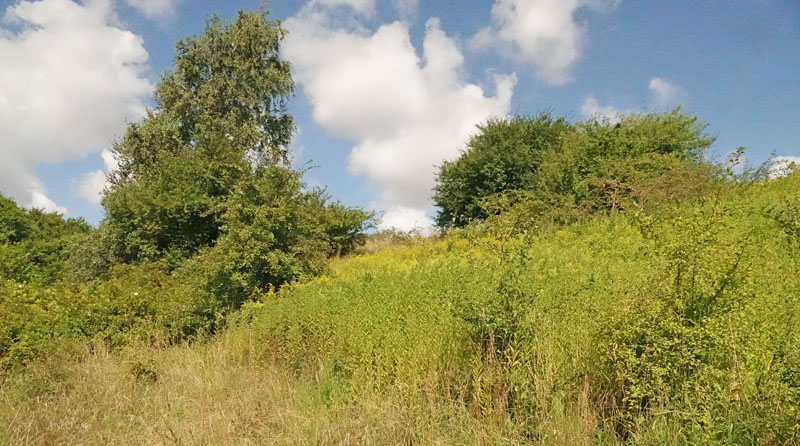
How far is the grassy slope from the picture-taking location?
104 inches

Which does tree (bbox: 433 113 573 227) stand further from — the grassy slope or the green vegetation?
the grassy slope

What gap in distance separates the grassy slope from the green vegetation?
2 cm

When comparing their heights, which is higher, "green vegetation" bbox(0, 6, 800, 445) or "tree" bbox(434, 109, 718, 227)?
"tree" bbox(434, 109, 718, 227)

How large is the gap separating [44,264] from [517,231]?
27489mm

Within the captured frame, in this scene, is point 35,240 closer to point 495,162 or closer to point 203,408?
point 495,162

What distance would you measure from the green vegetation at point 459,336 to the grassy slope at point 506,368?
20 millimetres

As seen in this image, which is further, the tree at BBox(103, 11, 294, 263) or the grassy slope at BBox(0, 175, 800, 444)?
the tree at BBox(103, 11, 294, 263)

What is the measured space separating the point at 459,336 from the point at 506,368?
0.63 meters

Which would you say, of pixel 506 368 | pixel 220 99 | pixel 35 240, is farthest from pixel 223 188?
pixel 35 240

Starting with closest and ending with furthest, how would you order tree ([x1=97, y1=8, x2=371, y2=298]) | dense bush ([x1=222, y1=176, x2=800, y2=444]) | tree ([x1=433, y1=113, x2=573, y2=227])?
1. dense bush ([x1=222, y1=176, x2=800, y2=444])
2. tree ([x1=97, y1=8, x2=371, y2=298])
3. tree ([x1=433, y1=113, x2=573, y2=227])

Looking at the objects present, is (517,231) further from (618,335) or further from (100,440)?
(100,440)

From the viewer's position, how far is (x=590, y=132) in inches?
653

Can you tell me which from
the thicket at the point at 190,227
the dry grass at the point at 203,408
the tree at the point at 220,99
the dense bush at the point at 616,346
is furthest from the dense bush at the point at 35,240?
the dense bush at the point at 616,346

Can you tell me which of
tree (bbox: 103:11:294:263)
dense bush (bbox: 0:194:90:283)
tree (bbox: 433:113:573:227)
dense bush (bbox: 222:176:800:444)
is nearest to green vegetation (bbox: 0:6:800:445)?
dense bush (bbox: 222:176:800:444)
